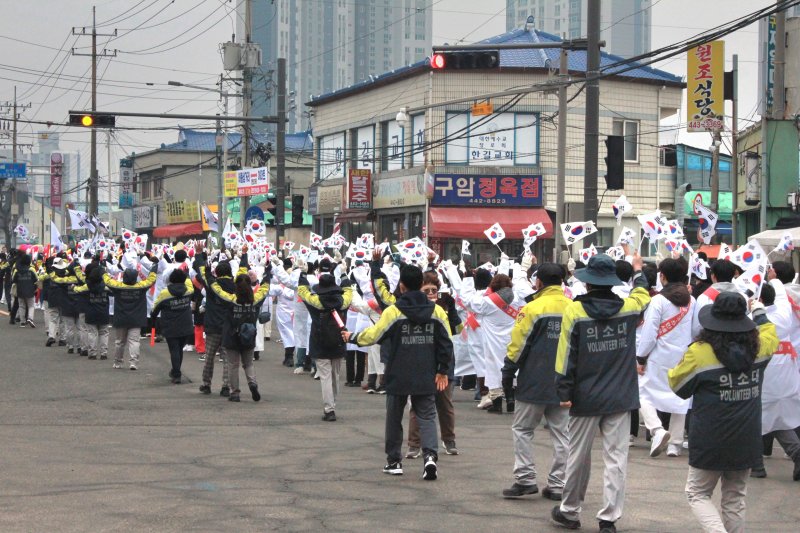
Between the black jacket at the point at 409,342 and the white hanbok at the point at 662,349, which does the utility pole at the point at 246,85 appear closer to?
the white hanbok at the point at 662,349

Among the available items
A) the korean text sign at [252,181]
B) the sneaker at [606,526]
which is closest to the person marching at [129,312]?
the sneaker at [606,526]

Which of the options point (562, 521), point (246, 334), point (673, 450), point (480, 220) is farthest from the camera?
point (480, 220)

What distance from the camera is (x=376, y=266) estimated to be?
15.6 m

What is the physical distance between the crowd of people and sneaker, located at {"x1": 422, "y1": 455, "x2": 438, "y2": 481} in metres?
0.02

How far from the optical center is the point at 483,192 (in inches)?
1565

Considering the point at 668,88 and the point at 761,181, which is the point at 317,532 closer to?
the point at 761,181

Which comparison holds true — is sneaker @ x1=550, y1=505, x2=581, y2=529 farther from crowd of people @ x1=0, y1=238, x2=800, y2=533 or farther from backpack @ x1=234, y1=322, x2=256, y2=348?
backpack @ x1=234, y1=322, x2=256, y2=348

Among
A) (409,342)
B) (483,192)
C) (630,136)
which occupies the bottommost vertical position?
(409,342)

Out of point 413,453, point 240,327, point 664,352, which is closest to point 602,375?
point 413,453

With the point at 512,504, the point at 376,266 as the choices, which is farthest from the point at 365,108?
the point at 512,504

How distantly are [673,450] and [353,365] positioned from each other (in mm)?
7023

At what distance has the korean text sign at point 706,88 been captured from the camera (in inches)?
1177

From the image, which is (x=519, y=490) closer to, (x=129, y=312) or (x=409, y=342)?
(x=409, y=342)

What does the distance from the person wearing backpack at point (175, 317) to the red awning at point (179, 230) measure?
4855 centimetres
